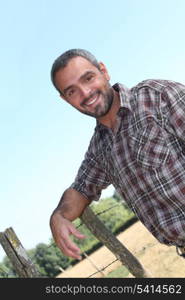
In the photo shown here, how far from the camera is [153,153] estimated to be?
2.92 metres

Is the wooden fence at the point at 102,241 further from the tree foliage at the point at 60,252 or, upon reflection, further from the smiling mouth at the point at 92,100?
the tree foliage at the point at 60,252

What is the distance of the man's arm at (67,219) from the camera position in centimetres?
300

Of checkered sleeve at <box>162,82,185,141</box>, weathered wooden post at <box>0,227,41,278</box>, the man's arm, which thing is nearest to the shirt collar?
checkered sleeve at <box>162,82,185,141</box>

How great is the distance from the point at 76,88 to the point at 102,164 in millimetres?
634

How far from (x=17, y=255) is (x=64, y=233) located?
6.47ft

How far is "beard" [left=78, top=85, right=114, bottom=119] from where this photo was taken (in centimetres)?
305

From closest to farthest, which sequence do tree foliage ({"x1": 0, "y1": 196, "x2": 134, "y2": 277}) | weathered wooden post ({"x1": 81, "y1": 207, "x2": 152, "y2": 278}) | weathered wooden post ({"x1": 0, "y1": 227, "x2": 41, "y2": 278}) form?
1. weathered wooden post ({"x1": 0, "y1": 227, "x2": 41, "y2": 278})
2. weathered wooden post ({"x1": 81, "y1": 207, "x2": 152, "y2": 278})
3. tree foliage ({"x1": 0, "y1": 196, "x2": 134, "y2": 277})

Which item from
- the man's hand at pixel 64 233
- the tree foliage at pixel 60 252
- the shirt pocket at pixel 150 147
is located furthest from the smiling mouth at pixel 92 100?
the tree foliage at pixel 60 252

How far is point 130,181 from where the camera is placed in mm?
3076

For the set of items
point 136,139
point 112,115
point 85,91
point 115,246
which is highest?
point 85,91

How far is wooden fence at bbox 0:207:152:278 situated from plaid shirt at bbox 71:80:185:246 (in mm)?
2101

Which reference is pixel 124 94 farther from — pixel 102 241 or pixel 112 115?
pixel 102 241

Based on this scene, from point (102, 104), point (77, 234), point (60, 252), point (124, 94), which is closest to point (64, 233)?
point (77, 234)

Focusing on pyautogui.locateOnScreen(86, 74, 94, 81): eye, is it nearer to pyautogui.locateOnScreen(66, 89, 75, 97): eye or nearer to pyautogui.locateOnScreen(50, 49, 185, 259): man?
pyautogui.locateOnScreen(50, 49, 185, 259): man
